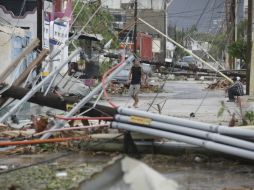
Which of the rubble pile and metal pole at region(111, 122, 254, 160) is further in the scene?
the rubble pile

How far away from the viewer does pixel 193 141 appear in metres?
9.20

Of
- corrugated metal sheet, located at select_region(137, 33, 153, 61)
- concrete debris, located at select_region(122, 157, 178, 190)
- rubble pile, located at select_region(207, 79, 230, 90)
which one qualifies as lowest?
rubble pile, located at select_region(207, 79, 230, 90)

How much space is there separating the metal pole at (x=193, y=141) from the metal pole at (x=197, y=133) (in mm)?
60

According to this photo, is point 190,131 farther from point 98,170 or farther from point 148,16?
point 148,16

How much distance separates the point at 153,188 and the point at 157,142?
7.71 m

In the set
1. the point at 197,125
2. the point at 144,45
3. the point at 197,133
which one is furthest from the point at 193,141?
the point at 144,45

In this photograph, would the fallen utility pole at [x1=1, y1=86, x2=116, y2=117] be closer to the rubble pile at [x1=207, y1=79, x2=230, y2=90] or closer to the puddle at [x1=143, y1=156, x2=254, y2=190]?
the puddle at [x1=143, y1=156, x2=254, y2=190]

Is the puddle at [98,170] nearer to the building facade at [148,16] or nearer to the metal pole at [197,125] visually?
the metal pole at [197,125]

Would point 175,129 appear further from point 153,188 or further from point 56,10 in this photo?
point 56,10

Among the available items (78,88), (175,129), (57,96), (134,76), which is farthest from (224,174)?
(134,76)

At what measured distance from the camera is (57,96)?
11367mm

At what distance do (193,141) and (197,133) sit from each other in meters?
0.14

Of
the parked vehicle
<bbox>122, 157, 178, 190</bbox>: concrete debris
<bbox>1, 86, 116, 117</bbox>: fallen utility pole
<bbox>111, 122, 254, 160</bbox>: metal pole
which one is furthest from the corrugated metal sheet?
<bbox>122, 157, 178, 190</bbox>: concrete debris

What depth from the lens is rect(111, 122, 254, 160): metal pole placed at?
8867 mm
